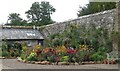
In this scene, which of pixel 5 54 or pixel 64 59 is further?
pixel 5 54

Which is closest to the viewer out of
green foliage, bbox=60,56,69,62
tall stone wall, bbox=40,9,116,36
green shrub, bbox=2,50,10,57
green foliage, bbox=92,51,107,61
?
green foliage, bbox=60,56,69,62

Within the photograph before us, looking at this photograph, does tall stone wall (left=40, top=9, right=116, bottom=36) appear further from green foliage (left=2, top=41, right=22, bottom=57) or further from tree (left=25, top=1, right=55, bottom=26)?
tree (left=25, top=1, right=55, bottom=26)

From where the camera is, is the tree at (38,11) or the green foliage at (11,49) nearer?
the green foliage at (11,49)

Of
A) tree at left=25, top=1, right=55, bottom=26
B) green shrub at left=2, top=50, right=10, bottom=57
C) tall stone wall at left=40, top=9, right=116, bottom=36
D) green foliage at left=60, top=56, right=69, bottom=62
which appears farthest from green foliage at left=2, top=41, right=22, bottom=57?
tree at left=25, top=1, right=55, bottom=26

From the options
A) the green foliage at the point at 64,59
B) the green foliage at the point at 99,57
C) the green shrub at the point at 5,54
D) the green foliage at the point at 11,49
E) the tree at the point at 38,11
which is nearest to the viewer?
the green foliage at the point at 64,59

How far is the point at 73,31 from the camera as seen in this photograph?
64.2 ft

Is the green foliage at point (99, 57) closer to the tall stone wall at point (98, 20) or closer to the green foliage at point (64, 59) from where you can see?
the green foliage at point (64, 59)

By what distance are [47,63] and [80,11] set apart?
64.1 feet

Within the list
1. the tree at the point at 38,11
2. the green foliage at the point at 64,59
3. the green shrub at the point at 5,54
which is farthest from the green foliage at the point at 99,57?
the tree at the point at 38,11

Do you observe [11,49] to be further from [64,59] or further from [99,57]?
[99,57]

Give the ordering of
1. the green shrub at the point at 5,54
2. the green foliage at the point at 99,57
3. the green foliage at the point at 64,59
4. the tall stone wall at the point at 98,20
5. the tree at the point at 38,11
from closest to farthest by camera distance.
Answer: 1. the green foliage at the point at 64,59
2. the green foliage at the point at 99,57
3. the tall stone wall at the point at 98,20
4. the green shrub at the point at 5,54
5. the tree at the point at 38,11

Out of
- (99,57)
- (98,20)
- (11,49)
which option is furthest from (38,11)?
(99,57)

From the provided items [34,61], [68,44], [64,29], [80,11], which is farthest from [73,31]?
[80,11]

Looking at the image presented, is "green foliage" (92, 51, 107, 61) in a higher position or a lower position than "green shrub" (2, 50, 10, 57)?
higher
